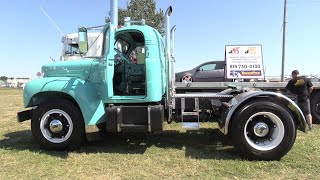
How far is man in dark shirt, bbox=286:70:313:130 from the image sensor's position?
944 cm

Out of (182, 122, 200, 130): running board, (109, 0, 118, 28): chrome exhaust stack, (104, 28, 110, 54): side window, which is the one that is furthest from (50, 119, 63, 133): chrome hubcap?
(182, 122, 200, 130): running board

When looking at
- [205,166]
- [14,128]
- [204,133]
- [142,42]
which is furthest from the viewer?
[14,128]

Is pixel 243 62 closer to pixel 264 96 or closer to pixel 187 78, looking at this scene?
pixel 187 78

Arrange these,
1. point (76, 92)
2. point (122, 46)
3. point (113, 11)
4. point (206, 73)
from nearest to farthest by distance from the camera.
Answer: point (76, 92), point (113, 11), point (122, 46), point (206, 73)

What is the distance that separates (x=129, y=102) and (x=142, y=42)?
1257 mm

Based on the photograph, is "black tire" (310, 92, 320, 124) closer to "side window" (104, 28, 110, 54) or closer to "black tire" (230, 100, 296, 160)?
"black tire" (230, 100, 296, 160)

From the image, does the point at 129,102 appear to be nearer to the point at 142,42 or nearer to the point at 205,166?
the point at 142,42

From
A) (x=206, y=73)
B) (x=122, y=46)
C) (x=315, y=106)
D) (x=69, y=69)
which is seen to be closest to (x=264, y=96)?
(x=122, y=46)

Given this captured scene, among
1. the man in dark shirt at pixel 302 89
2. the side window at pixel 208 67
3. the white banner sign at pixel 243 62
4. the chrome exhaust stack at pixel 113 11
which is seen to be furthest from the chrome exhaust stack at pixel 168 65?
the side window at pixel 208 67

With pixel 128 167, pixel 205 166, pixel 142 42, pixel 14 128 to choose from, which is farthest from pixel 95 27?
pixel 14 128

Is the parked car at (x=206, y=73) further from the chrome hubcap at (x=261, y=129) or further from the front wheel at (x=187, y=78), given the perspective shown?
the chrome hubcap at (x=261, y=129)

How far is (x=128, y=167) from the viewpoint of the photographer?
561 cm

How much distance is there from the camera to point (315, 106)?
10.5 m

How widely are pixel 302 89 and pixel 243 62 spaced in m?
2.82
